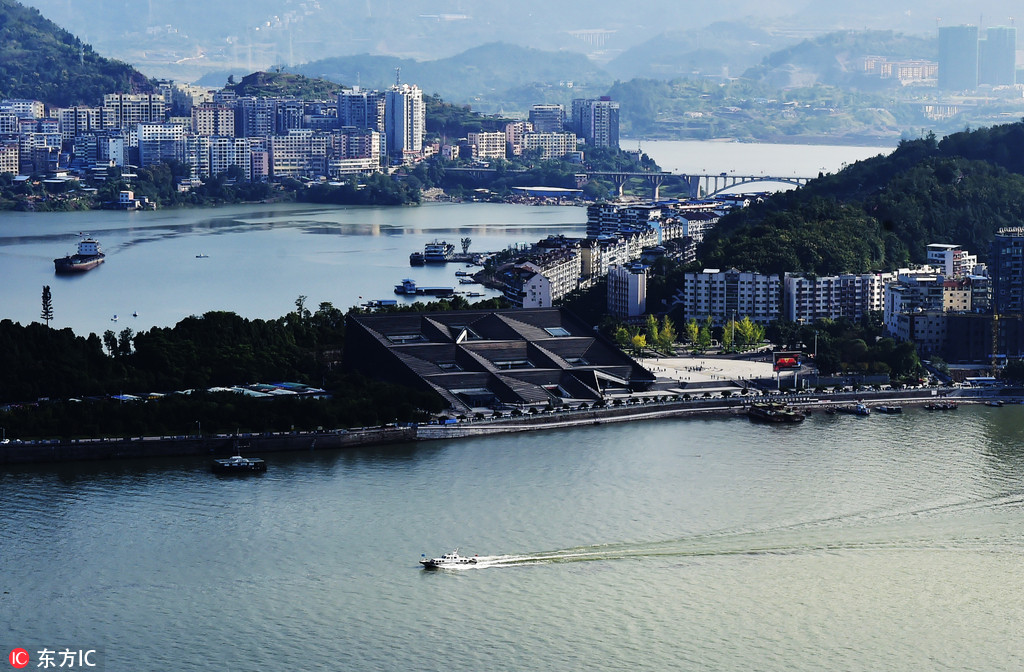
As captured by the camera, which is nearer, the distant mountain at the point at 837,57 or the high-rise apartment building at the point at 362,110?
the high-rise apartment building at the point at 362,110

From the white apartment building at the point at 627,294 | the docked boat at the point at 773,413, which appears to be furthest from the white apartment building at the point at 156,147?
the docked boat at the point at 773,413

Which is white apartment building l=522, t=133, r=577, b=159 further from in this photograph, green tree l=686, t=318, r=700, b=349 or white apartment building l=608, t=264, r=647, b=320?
green tree l=686, t=318, r=700, b=349

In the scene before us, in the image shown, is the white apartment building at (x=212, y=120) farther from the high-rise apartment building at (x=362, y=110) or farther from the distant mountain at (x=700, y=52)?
the distant mountain at (x=700, y=52)

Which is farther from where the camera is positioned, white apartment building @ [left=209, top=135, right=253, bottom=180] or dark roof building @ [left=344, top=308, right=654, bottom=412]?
white apartment building @ [left=209, top=135, right=253, bottom=180]

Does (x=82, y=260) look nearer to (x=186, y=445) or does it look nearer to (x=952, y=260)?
(x=952, y=260)

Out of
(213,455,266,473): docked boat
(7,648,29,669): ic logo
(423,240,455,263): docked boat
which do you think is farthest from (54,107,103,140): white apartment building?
(7,648,29,669): ic logo

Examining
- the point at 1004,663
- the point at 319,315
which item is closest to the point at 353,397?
the point at 319,315

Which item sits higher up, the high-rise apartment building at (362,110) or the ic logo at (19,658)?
the high-rise apartment building at (362,110)
